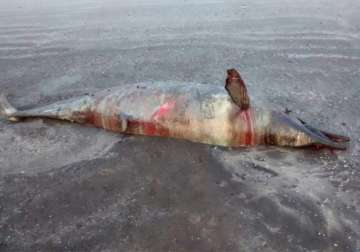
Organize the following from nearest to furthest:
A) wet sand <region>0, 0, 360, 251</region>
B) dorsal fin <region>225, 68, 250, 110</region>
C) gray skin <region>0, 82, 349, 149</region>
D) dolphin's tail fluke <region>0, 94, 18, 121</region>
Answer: wet sand <region>0, 0, 360, 251</region> < dorsal fin <region>225, 68, 250, 110</region> < gray skin <region>0, 82, 349, 149</region> < dolphin's tail fluke <region>0, 94, 18, 121</region>

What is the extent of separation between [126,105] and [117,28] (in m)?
4.90

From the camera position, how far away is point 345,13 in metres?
9.92

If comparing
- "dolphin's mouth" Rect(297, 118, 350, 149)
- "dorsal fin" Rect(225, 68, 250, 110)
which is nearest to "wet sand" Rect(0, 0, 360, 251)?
"dolphin's mouth" Rect(297, 118, 350, 149)

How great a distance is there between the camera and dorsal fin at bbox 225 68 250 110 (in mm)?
4875

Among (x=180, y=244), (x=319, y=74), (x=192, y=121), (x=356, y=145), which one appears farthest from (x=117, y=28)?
(x=180, y=244)

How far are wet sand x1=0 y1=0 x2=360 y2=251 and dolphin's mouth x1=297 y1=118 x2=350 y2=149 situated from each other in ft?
0.37

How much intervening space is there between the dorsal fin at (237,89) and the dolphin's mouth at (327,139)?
0.73m

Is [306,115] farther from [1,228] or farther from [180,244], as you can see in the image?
[1,228]

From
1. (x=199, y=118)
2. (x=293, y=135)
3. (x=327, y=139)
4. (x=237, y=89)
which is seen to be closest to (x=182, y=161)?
(x=199, y=118)

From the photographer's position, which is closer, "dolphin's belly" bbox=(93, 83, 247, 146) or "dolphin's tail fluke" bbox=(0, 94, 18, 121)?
"dolphin's belly" bbox=(93, 83, 247, 146)

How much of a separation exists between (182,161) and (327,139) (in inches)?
64.4

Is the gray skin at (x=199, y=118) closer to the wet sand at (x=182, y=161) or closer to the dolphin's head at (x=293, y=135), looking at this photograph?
the dolphin's head at (x=293, y=135)

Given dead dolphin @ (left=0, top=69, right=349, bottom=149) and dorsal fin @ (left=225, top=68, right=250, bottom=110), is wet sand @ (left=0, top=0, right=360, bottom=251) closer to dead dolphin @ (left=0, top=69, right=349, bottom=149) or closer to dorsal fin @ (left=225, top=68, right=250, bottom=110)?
dead dolphin @ (left=0, top=69, right=349, bottom=149)

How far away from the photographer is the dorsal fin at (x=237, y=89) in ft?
16.0
